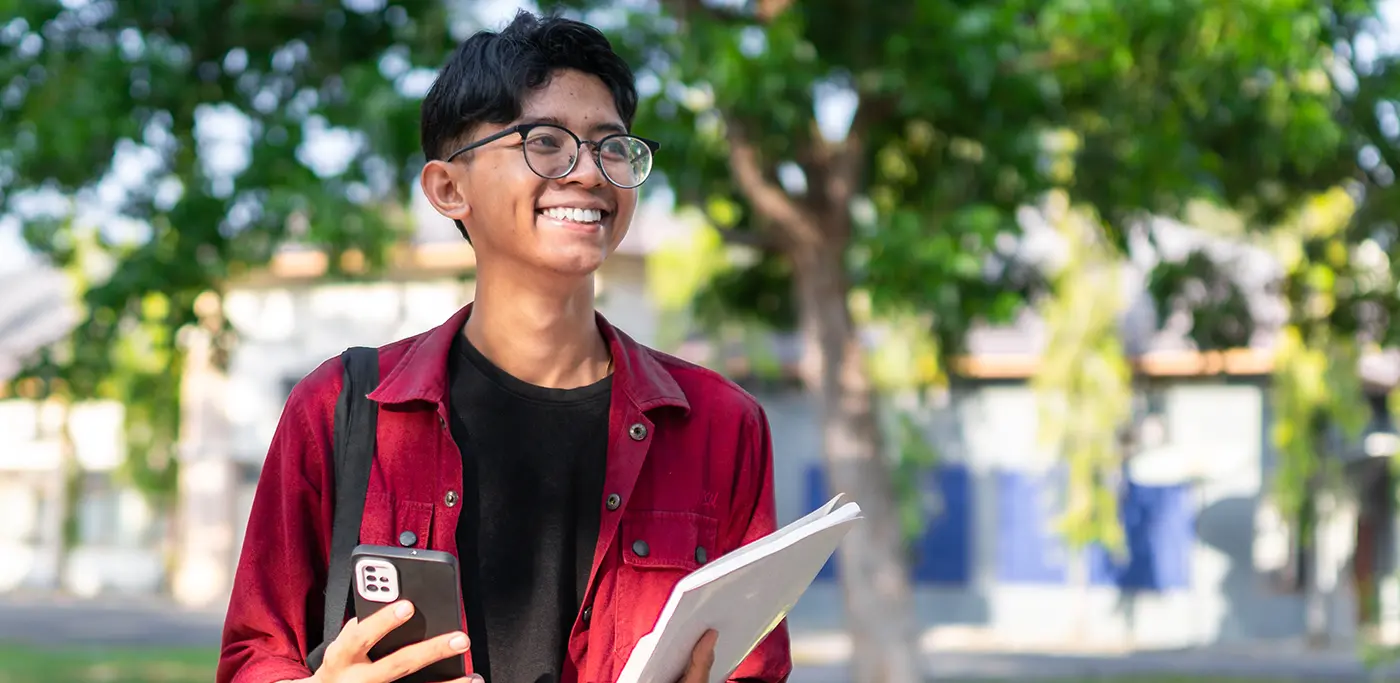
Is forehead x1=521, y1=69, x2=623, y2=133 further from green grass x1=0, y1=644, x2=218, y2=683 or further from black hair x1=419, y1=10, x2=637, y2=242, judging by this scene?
green grass x1=0, y1=644, x2=218, y2=683

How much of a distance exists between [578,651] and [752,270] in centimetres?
1062

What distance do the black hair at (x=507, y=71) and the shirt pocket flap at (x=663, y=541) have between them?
0.53 meters

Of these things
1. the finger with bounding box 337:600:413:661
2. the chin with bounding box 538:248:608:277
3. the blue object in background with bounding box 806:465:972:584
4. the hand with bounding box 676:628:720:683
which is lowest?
the blue object in background with bounding box 806:465:972:584

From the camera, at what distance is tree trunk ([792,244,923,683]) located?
1095 centimetres

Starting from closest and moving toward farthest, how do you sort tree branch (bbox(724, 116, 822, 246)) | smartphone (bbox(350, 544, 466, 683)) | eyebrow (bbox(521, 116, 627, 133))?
smartphone (bbox(350, 544, 466, 683)), eyebrow (bbox(521, 116, 627, 133)), tree branch (bbox(724, 116, 822, 246))

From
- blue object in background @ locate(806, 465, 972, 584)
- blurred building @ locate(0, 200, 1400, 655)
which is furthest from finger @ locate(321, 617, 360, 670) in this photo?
blue object in background @ locate(806, 465, 972, 584)

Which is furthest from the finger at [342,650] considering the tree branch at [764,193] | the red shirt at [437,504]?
the tree branch at [764,193]

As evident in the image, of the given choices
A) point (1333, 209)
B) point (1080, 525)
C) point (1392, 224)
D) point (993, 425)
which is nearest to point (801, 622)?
point (993, 425)

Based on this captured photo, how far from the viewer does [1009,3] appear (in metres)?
7.66

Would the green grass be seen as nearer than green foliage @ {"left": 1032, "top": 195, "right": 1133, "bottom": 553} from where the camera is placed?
Yes

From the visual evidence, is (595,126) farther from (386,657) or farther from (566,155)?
(386,657)

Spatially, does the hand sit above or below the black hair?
below

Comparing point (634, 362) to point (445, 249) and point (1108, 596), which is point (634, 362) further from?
point (445, 249)

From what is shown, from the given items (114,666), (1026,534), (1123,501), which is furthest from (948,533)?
(114,666)
